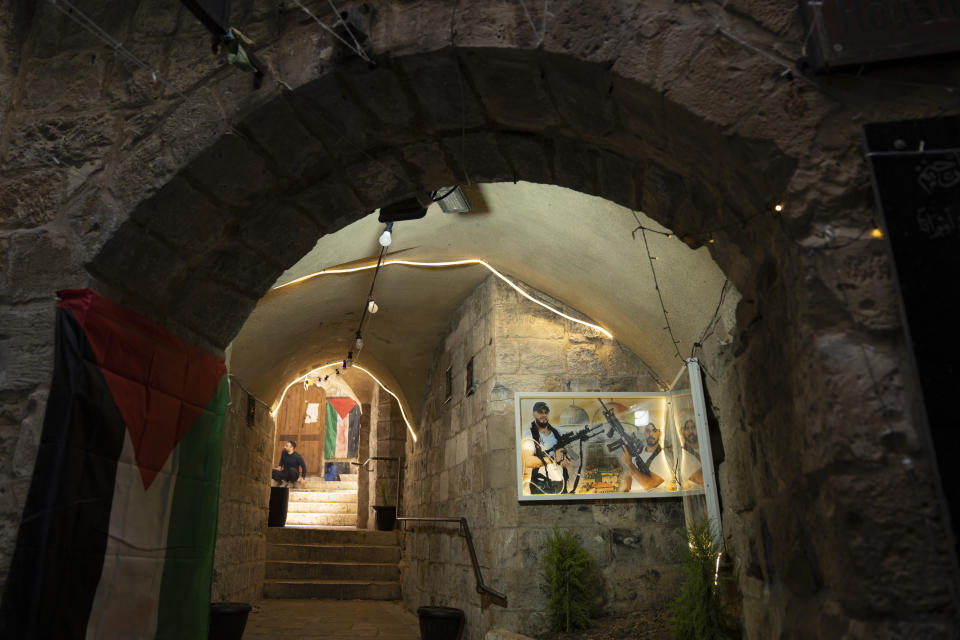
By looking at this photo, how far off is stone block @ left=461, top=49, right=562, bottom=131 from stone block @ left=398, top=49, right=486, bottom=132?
3 centimetres

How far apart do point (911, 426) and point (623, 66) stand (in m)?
0.91

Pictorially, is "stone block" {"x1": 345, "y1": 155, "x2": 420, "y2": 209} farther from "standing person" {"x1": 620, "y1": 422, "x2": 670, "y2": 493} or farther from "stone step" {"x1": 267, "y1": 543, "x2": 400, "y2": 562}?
"stone step" {"x1": 267, "y1": 543, "x2": 400, "y2": 562}

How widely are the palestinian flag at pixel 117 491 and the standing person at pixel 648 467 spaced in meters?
2.47

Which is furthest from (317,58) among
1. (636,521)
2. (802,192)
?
(636,521)

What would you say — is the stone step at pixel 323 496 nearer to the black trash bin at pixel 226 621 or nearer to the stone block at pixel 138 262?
the black trash bin at pixel 226 621

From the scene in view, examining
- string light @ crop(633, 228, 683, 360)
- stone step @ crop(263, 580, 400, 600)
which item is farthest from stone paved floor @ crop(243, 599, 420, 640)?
string light @ crop(633, 228, 683, 360)

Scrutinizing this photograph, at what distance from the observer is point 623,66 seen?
150 centimetres

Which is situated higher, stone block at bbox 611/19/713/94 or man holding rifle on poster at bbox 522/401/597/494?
stone block at bbox 611/19/713/94

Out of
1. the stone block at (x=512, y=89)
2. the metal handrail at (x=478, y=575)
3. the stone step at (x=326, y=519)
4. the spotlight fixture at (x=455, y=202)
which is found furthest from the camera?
the stone step at (x=326, y=519)

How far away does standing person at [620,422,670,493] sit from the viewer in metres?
3.97

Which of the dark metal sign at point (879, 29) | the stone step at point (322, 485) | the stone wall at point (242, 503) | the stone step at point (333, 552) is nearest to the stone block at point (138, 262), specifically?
the dark metal sign at point (879, 29)

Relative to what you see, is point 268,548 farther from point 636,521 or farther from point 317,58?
point 317,58

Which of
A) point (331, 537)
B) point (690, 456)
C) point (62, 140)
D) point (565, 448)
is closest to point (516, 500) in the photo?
point (565, 448)

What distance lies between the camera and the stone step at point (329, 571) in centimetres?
756
